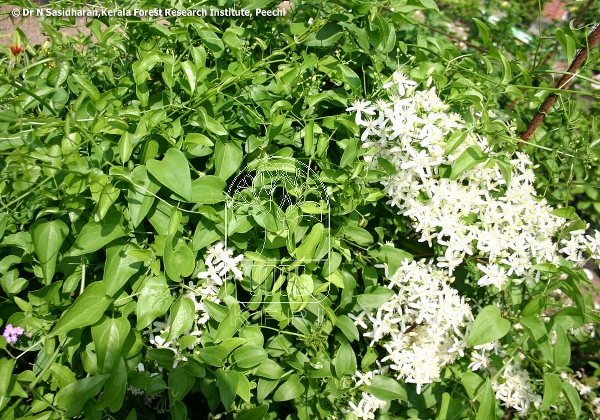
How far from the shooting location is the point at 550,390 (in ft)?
3.91

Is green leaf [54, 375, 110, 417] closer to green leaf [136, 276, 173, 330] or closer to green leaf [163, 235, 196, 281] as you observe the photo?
green leaf [136, 276, 173, 330]

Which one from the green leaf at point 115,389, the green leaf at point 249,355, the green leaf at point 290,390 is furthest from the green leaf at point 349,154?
the green leaf at point 115,389

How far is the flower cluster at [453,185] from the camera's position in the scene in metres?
1.21

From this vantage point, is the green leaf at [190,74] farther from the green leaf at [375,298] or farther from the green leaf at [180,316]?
the green leaf at [375,298]

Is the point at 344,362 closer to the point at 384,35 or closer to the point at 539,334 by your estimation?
the point at 539,334

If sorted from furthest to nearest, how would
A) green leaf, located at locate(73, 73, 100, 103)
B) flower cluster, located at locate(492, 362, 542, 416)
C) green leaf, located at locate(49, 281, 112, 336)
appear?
1. flower cluster, located at locate(492, 362, 542, 416)
2. green leaf, located at locate(73, 73, 100, 103)
3. green leaf, located at locate(49, 281, 112, 336)

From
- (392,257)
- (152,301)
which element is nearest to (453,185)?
(392,257)

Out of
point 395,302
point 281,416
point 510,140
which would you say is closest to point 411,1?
point 510,140

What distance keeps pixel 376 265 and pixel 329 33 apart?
686 mm

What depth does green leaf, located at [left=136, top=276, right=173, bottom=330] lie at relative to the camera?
3.47 feet

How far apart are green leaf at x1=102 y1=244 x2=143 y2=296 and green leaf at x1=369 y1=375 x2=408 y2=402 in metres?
0.74

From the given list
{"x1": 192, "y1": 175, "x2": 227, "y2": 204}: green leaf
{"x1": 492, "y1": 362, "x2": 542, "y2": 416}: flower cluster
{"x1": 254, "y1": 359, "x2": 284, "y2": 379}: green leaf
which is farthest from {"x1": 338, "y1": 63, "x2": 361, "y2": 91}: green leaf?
{"x1": 492, "y1": 362, "x2": 542, "y2": 416}: flower cluster

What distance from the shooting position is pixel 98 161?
112 cm

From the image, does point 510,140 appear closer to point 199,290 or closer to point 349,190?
point 349,190
